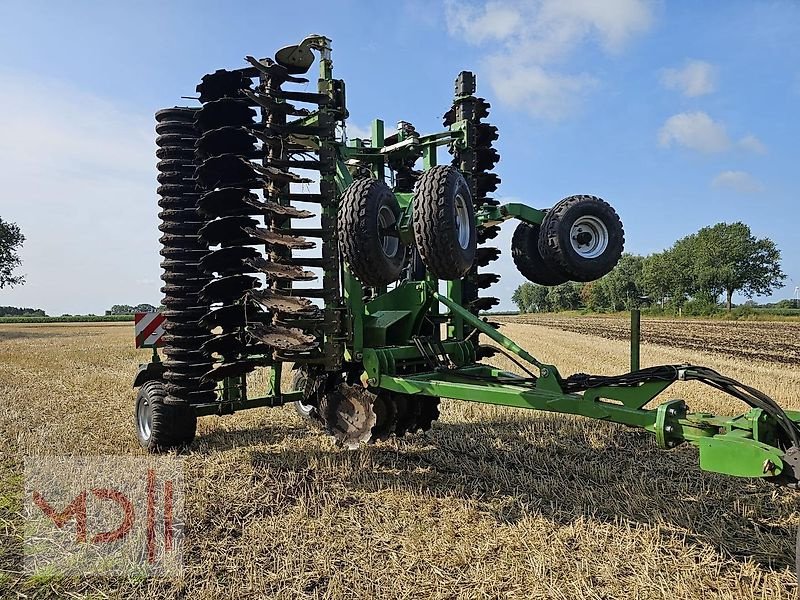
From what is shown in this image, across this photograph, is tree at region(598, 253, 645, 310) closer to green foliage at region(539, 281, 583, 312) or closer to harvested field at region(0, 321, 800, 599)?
green foliage at region(539, 281, 583, 312)

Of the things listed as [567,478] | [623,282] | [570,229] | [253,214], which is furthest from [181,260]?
[623,282]

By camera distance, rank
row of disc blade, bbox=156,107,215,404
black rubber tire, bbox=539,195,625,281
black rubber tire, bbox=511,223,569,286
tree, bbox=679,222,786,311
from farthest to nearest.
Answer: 1. tree, bbox=679,222,786,311
2. row of disc blade, bbox=156,107,215,404
3. black rubber tire, bbox=511,223,569,286
4. black rubber tire, bbox=539,195,625,281

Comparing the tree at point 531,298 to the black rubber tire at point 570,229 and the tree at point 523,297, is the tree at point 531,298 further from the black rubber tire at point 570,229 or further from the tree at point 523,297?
the black rubber tire at point 570,229

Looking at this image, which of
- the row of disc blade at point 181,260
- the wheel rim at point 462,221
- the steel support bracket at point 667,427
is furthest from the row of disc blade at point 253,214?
the steel support bracket at point 667,427

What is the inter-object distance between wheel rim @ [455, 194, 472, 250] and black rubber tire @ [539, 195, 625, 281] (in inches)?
34.8

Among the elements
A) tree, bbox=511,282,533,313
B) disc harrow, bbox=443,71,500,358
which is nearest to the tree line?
tree, bbox=511,282,533,313

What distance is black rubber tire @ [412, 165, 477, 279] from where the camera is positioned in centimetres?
456

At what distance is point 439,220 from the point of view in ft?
15.0

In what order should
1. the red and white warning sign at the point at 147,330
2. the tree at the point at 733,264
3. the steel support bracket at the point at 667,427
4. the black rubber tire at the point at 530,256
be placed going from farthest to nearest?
the tree at the point at 733,264, the red and white warning sign at the point at 147,330, the black rubber tire at the point at 530,256, the steel support bracket at the point at 667,427

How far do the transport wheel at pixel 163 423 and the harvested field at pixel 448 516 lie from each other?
0.23m

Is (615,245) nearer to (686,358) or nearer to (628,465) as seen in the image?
(628,465)

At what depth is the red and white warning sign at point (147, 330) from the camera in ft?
26.1

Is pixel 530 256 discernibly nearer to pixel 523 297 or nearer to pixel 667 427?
pixel 667 427

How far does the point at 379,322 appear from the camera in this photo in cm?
592
